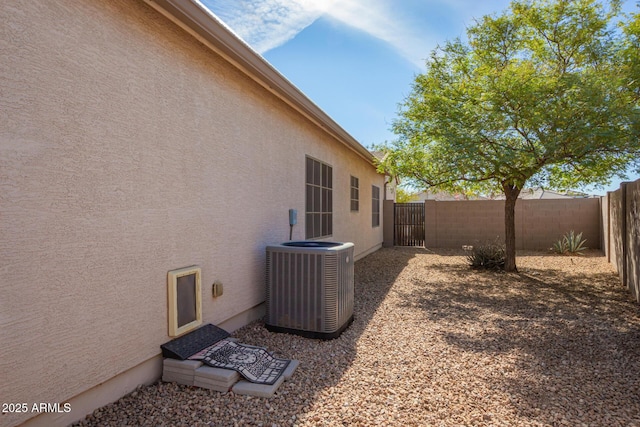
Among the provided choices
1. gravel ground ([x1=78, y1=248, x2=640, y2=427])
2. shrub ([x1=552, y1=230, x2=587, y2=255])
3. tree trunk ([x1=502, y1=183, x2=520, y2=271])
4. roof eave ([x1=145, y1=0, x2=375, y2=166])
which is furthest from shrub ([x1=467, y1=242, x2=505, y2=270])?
roof eave ([x1=145, y1=0, x2=375, y2=166])

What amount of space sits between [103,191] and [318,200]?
473 cm

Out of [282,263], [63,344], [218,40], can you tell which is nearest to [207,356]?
[63,344]

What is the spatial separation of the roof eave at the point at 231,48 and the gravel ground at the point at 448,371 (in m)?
2.92

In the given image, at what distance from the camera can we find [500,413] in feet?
8.43

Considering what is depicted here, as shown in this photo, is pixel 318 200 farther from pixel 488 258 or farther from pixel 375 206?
pixel 375 206

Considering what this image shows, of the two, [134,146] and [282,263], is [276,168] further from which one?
[134,146]

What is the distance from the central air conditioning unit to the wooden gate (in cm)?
1055

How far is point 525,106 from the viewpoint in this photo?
19.8ft

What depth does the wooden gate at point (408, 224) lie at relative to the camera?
562 inches

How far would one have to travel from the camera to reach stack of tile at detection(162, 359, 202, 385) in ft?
9.43

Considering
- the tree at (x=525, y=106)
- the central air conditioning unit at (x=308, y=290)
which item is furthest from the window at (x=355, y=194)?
the central air conditioning unit at (x=308, y=290)

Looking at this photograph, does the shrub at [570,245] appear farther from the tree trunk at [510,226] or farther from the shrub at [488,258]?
the tree trunk at [510,226]

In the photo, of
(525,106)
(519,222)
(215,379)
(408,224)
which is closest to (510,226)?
(525,106)

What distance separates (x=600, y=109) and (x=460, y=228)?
834cm
